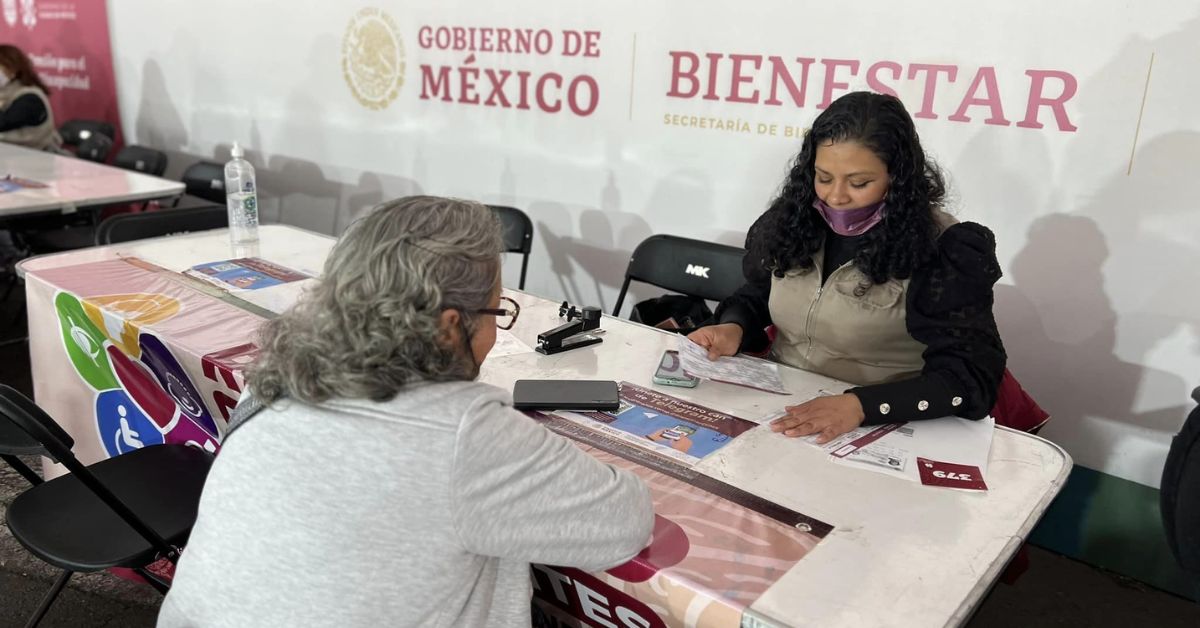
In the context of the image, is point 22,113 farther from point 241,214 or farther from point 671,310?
point 671,310

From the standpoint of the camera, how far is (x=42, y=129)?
4715 millimetres

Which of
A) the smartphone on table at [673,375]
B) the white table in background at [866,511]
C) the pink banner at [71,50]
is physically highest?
the pink banner at [71,50]

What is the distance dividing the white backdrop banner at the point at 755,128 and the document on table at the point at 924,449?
105 centimetres

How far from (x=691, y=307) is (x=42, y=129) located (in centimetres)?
415

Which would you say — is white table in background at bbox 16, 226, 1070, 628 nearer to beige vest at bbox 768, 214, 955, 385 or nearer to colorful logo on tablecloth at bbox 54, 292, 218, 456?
beige vest at bbox 768, 214, 955, 385

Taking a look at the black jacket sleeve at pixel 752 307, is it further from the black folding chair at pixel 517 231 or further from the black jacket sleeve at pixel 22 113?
the black jacket sleeve at pixel 22 113

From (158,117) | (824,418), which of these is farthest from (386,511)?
(158,117)

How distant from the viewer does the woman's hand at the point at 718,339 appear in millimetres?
1818

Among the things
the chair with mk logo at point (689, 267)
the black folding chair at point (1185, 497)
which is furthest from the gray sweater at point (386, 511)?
the chair with mk logo at point (689, 267)

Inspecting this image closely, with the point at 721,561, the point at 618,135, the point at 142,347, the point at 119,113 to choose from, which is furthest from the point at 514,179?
the point at 119,113

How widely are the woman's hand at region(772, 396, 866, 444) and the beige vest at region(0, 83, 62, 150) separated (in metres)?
4.91

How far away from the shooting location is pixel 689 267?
8.75ft

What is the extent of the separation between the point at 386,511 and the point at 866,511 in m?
0.69

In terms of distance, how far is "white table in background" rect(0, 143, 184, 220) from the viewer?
3.18m
